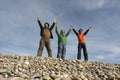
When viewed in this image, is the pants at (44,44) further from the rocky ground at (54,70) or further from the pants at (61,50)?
the rocky ground at (54,70)

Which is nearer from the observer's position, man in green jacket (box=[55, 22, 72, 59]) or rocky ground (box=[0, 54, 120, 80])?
rocky ground (box=[0, 54, 120, 80])

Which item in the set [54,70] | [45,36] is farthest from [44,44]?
[54,70]

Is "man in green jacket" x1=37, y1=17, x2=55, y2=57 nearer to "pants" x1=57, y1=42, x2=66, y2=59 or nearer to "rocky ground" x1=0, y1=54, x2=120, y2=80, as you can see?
"pants" x1=57, y1=42, x2=66, y2=59

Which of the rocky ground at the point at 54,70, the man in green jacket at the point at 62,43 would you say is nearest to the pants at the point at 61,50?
the man in green jacket at the point at 62,43

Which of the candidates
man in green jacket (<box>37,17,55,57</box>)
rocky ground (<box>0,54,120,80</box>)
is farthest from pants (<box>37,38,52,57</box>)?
rocky ground (<box>0,54,120,80</box>)

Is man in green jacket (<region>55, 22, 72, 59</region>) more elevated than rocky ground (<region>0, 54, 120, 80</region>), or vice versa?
man in green jacket (<region>55, 22, 72, 59</region>)

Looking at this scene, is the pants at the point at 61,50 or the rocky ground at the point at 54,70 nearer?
the rocky ground at the point at 54,70

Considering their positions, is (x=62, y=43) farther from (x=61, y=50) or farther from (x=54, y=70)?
(x=54, y=70)

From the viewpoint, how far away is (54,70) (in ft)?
46.5

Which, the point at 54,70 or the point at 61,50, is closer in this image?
the point at 54,70

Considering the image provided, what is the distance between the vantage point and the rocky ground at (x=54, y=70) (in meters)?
11.4

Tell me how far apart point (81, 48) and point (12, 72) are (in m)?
9.43

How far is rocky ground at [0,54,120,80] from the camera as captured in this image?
37.5ft

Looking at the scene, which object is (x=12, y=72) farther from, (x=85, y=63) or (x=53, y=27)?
(x=53, y=27)
